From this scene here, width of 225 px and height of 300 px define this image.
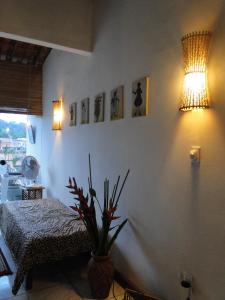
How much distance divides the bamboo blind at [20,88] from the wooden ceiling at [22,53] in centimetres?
9

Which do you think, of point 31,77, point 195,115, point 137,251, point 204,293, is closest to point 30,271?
point 137,251

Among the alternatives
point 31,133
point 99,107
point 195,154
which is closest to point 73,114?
point 99,107

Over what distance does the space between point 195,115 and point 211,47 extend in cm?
41

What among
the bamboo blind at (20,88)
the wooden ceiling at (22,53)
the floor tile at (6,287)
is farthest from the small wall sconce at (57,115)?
the floor tile at (6,287)

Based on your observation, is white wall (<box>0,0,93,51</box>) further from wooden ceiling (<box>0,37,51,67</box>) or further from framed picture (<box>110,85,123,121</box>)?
wooden ceiling (<box>0,37,51,67</box>)

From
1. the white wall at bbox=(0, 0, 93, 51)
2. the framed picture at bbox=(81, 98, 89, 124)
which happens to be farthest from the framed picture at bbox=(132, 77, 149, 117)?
the white wall at bbox=(0, 0, 93, 51)

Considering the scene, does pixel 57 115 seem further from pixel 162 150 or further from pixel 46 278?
pixel 162 150

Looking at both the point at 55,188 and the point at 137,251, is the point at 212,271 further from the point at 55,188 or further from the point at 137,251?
the point at 55,188

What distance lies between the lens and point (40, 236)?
7.89 feet

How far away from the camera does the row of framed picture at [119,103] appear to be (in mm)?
2174

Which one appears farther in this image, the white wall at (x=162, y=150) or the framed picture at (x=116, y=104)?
the framed picture at (x=116, y=104)

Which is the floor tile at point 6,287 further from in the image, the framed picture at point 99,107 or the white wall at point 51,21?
the white wall at point 51,21

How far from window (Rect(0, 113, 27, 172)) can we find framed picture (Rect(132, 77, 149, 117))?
3.43m

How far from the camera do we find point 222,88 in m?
1.51
